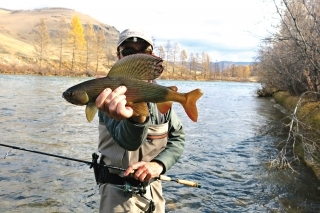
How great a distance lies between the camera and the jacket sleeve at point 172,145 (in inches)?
125

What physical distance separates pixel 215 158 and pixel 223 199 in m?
3.79

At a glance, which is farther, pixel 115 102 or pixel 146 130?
pixel 146 130

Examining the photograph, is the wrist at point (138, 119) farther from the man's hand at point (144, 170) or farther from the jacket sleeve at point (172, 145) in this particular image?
the jacket sleeve at point (172, 145)

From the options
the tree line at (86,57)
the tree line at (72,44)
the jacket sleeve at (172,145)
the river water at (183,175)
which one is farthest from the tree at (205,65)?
the jacket sleeve at (172,145)

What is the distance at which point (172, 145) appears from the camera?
3.35 metres

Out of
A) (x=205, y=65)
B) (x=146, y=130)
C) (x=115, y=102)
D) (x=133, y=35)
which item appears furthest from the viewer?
(x=205, y=65)

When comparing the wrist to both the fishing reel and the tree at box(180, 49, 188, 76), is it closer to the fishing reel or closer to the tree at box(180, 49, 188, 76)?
the fishing reel

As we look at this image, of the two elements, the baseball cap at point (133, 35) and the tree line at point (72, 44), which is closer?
the baseball cap at point (133, 35)

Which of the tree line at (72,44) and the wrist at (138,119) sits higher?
the tree line at (72,44)

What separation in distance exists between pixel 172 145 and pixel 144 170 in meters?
0.53

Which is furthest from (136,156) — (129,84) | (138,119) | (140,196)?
(129,84)

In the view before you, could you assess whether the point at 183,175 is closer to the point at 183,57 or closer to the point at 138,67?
the point at 138,67

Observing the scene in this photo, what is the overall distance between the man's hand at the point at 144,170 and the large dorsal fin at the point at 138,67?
0.97m

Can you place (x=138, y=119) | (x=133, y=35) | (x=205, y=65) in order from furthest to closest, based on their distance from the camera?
(x=205, y=65) < (x=133, y=35) < (x=138, y=119)
